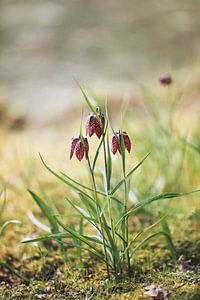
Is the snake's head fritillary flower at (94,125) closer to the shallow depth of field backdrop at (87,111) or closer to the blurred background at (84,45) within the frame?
the shallow depth of field backdrop at (87,111)

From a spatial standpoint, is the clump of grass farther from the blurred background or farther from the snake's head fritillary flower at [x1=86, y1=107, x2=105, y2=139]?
the blurred background

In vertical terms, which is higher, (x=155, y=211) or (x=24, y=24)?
(x=24, y=24)

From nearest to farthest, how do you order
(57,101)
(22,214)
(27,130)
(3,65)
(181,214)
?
(181,214) → (22,214) → (27,130) → (57,101) → (3,65)

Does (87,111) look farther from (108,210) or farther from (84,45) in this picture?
(108,210)

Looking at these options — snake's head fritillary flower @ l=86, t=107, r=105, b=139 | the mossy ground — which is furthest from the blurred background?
snake's head fritillary flower @ l=86, t=107, r=105, b=139

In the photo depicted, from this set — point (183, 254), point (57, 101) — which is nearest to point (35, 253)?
point (183, 254)

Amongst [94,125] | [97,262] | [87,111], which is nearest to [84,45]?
[87,111]

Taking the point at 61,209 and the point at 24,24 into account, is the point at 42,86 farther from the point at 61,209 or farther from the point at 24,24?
the point at 61,209
